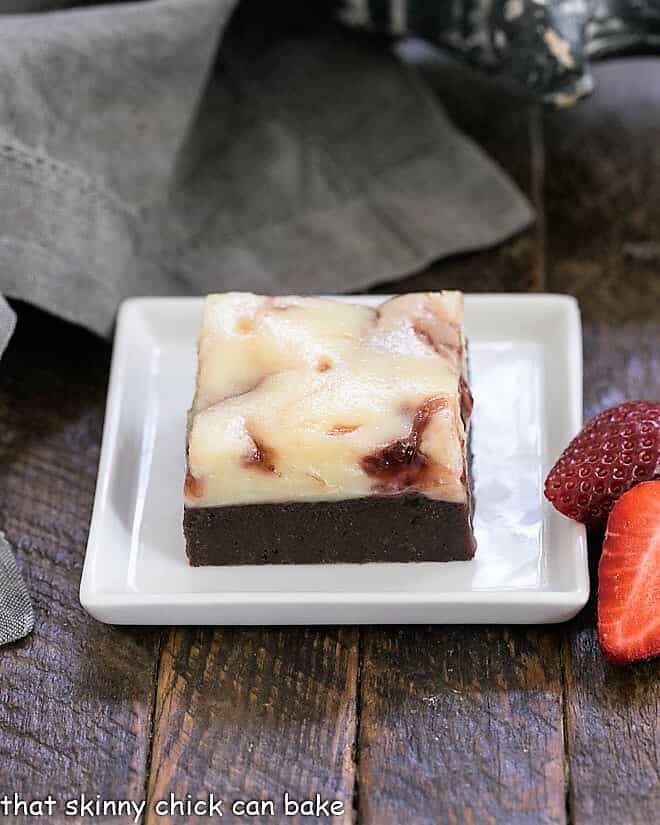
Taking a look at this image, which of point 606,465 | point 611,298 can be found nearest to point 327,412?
point 606,465

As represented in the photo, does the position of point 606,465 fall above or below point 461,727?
above

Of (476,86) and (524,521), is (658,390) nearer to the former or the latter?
(524,521)

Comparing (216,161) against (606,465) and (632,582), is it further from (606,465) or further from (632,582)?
(632,582)

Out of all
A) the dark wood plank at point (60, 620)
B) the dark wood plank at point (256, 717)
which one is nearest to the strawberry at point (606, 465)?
the dark wood plank at point (256, 717)

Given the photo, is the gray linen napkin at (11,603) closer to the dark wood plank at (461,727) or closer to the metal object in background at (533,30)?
the dark wood plank at (461,727)

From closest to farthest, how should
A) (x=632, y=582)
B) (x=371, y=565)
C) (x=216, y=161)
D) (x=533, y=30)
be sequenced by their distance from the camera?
(x=632, y=582) < (x=371, y=565) < (x=533, y=30) < (x=216, y=161)

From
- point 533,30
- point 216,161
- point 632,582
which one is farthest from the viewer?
point 216,161

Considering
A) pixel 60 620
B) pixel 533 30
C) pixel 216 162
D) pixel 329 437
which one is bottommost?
pixel 60 620

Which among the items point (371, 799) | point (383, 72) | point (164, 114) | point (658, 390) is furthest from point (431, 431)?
point (383, 72)
